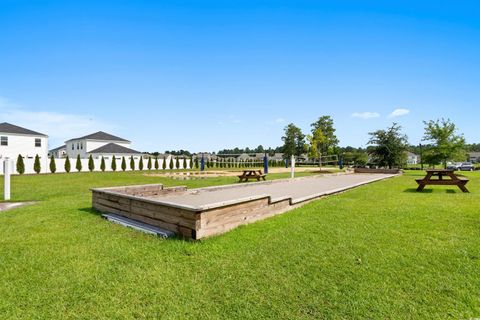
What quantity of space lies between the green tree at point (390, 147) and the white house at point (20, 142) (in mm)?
36688

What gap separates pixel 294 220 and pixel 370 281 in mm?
2288

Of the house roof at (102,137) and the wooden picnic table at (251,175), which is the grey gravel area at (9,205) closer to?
the wooden picnic table at (251,175)

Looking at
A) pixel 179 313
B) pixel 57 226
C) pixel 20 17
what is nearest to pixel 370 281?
pixel 179 313

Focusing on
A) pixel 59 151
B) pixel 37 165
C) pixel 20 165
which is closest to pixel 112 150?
pixel 37 165

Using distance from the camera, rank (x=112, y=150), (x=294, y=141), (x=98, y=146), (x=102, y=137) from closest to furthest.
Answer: (x=112, y=150)
(x=98, y=146)
(x=102, y=137)
(x=294, y=141)

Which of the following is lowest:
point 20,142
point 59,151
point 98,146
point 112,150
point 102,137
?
point 112,150

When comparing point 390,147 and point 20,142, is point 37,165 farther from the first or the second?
point 390,147

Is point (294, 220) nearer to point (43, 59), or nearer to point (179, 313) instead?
point (179, 313)

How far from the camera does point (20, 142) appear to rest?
31.6 m

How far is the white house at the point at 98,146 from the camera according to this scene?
143ft

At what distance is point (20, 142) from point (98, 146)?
15.3m

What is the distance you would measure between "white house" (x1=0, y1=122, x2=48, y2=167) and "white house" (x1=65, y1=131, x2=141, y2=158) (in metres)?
9.52

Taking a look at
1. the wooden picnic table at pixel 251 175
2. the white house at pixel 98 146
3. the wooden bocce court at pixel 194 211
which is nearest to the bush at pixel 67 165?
the white house at pixel 98 146

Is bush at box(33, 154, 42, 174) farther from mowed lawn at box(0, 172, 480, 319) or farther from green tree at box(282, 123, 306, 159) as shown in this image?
green tree at box(282, 123, 306, 159)
